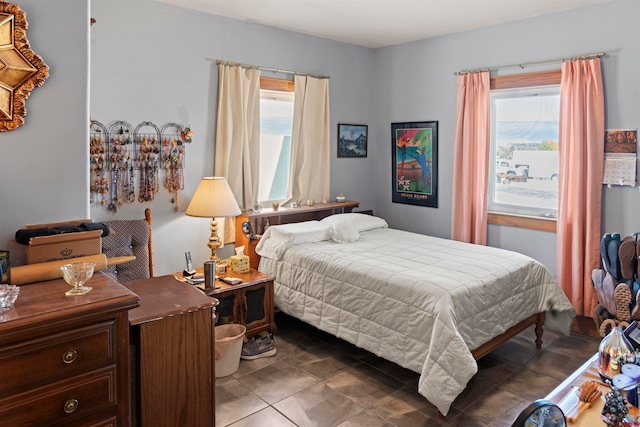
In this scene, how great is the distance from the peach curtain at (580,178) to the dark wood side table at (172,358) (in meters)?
3.10

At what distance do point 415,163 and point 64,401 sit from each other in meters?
4.15

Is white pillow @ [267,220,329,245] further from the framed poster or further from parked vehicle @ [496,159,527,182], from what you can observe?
parked vehicle @ [496,159,527,182]

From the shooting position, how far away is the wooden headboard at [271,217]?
397 cm

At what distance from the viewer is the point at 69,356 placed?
144 centimetres

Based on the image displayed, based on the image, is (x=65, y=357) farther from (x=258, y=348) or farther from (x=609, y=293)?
(x=609, y=293)

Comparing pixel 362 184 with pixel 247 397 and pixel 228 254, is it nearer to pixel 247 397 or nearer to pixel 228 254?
pixel 228 254

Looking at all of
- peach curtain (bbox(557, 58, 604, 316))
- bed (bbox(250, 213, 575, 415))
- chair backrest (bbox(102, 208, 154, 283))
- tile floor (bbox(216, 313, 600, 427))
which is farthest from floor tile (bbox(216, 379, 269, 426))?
peach curtain (bbox(557, 58, 604, 316))

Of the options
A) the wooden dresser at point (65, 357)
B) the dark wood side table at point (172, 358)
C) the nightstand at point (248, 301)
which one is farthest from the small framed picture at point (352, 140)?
the wooden dresser at point (65, 357)

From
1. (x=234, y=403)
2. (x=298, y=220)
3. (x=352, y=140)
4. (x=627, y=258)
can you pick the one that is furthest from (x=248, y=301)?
(x=627, y=258)

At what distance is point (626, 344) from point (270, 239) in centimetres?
268

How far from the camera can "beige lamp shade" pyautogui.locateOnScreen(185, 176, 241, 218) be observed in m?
3.49

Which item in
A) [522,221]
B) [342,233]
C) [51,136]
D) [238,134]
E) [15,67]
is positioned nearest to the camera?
[15,67]

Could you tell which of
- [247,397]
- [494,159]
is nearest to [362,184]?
[494,159]

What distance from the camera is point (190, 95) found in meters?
3.78
